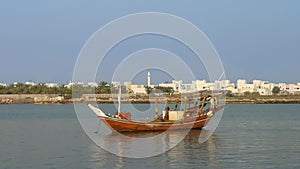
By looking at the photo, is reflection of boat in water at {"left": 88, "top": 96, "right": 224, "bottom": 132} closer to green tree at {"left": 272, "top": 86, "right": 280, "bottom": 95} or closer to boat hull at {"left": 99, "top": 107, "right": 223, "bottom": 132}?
boat hull at {"left": 99, "top": 107, "right": 223, "bottom": 132}

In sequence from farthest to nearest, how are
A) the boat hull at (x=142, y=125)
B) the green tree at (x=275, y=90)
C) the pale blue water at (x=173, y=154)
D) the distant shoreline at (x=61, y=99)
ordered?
the green tree at (x=275, y=90)
the distant shoreline at (x=61, y=99)
the boat hull at (x=142, y=125)
the pale blue water at (x=173, y=154)

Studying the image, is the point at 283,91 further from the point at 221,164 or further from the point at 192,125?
the point at 221,164

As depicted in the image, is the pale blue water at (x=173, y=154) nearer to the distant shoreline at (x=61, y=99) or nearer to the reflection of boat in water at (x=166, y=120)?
the reflection of boat in water at (x=166, y=120)

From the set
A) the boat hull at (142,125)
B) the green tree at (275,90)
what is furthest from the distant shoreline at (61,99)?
the boat hull at (142,125)

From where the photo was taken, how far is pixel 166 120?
35844 millimetres

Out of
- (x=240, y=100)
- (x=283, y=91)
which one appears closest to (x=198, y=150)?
(x=240, y=100)

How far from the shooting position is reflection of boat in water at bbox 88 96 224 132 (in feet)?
110

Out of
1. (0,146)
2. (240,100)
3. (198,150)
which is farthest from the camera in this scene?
(240,100)

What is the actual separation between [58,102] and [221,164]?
124 m

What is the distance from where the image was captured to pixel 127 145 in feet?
91.4

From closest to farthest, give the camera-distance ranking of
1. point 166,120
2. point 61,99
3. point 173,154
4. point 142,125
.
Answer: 1. point 173,154
2. point 142,125
3. point 166,120
4. point 61,99

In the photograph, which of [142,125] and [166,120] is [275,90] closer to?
[166,120]

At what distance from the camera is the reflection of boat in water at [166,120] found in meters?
33.7

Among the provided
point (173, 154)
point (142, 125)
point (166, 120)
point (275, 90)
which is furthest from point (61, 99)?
point (173, 154)
